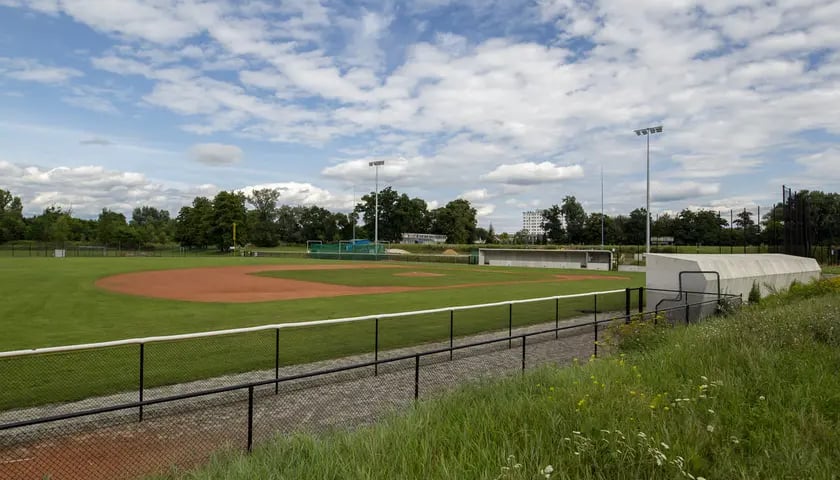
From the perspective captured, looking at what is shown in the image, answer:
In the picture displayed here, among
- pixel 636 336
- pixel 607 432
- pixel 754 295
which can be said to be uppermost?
pixel 607 432

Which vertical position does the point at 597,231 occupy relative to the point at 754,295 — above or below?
above

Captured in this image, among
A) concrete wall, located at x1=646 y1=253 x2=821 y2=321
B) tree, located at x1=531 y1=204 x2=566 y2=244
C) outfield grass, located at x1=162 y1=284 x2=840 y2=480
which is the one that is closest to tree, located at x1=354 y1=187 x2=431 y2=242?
tree, located at x1=531 y1=204 x2=566 y2=244

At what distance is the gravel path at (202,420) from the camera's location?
641 centimetres

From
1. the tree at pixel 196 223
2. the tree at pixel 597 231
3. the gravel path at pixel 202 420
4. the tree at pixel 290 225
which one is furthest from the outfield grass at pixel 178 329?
the tree at pixel 290 225

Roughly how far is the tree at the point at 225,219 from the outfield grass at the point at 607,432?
10770 cm

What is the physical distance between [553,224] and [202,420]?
127 metres

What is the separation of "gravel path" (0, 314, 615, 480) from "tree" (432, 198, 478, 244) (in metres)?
133

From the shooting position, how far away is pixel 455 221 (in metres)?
144

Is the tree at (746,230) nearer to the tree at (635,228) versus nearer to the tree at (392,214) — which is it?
the tree at (635,228)

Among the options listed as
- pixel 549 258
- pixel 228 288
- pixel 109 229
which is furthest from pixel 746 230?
pixel 109 229

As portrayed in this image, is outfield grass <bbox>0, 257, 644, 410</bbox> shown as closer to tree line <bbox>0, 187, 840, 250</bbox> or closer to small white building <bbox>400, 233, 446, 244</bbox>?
tree line <bbox>0, 187, 840, 250</bbox>

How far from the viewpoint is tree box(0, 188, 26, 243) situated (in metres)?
106

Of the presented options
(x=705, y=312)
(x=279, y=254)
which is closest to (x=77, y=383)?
(x=705, y=312)

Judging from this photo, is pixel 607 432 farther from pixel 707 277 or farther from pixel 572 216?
pixel 572 216
